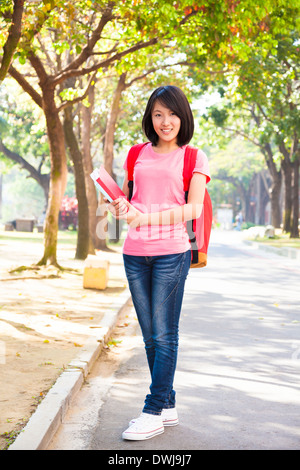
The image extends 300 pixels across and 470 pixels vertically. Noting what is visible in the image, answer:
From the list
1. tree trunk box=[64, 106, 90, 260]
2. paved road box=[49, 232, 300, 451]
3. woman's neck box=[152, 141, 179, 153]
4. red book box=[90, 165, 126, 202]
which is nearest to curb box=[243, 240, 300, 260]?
tree trunk box=[64, 106, 90, 260]

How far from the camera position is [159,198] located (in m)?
4.39

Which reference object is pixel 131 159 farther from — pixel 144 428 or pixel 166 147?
pixel 144 428

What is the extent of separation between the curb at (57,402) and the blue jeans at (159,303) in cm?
62

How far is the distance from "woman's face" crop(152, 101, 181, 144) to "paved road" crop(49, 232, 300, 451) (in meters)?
1.82

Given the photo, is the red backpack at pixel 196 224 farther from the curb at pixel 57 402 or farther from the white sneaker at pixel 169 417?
the curb at pixel 57 402

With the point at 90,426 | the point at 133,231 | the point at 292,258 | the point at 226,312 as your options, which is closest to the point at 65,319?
the point at 226,312

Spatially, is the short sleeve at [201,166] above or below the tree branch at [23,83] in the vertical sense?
below

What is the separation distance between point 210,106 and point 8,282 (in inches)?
904

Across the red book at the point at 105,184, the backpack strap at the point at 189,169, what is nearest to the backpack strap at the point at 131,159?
the backpack strap at the point at 189,169

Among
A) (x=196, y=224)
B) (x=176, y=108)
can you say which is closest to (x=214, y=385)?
(x=196, y=224)

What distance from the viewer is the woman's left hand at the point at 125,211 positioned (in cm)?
411

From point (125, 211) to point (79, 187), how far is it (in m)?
15.7

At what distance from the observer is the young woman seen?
4.37 meters

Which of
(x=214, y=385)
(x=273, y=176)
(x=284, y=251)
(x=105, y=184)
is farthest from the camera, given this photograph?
(x=273, y=176)
